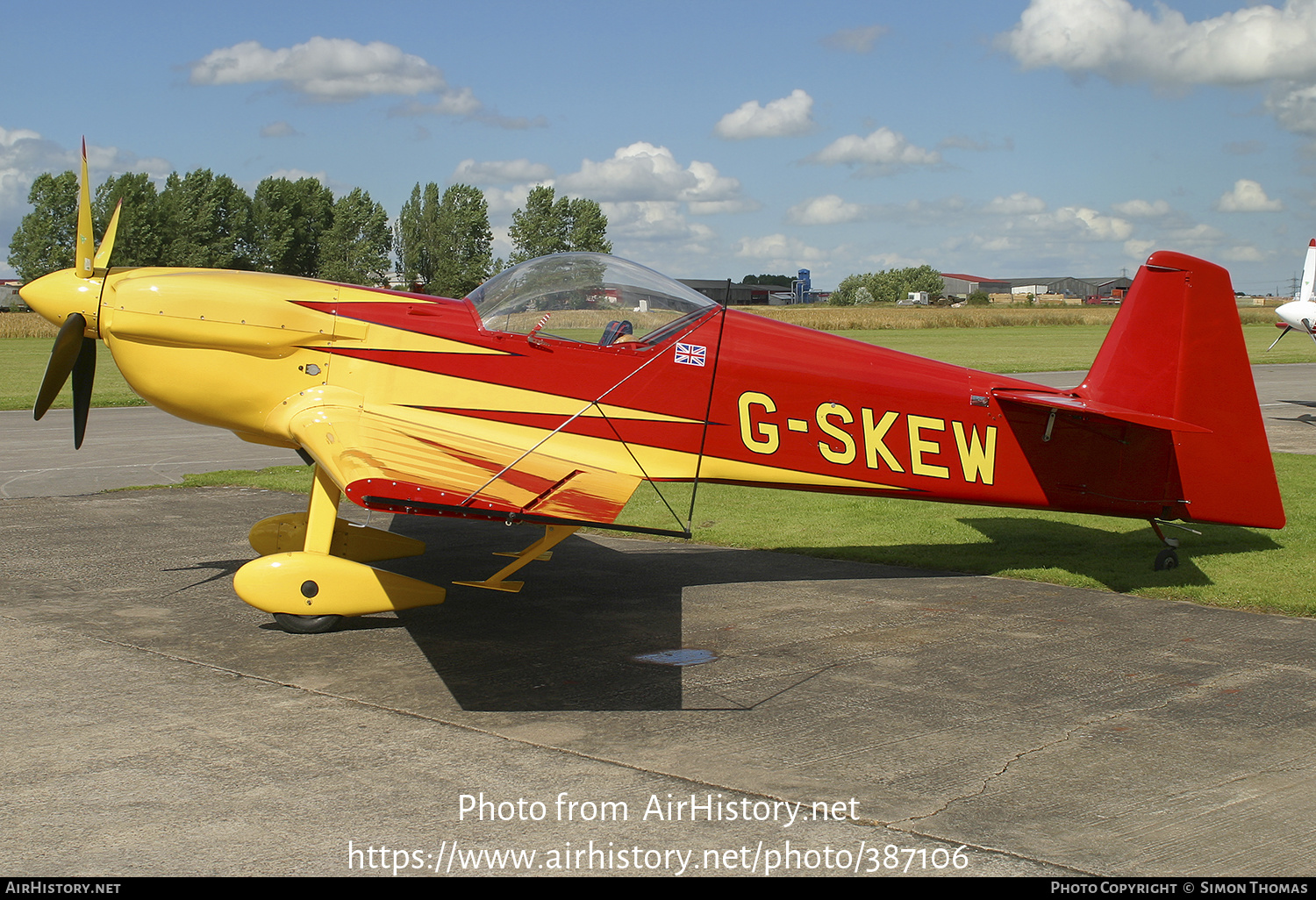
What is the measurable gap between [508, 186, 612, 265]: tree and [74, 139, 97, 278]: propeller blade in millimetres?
49418

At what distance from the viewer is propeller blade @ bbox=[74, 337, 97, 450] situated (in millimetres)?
7383

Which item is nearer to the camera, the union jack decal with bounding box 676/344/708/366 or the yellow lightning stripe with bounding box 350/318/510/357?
the yellow lightning stripe with bounding box 350/318/510/357

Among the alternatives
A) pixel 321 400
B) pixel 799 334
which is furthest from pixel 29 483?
pixel 799 334

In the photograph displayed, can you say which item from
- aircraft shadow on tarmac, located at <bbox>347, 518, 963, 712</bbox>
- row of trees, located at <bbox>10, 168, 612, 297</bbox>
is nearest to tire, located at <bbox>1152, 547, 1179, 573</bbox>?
aircraft shadow on tarmac, located at <bbox>347, 518, 963, 712</bbox>

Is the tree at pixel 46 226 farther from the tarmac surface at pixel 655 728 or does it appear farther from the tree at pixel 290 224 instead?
the tarmac surface at pixel 655 728

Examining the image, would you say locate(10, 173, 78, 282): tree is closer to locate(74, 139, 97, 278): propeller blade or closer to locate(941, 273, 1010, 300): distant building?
locate(74, 139, 97, 278): propeller blade

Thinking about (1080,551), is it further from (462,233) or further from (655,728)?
(462,233)

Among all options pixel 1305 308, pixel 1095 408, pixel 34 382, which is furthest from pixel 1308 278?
pixel 34 382

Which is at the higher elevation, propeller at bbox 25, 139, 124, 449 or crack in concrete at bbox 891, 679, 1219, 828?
propeller at bbox 25, 139, 124, 449

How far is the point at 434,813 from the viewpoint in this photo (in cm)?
399

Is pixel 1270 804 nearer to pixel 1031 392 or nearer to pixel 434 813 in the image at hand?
pixel 434 813

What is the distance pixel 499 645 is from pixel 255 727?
1718 mm

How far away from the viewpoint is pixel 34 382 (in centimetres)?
2592

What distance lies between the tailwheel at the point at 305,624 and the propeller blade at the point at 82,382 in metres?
2.23
